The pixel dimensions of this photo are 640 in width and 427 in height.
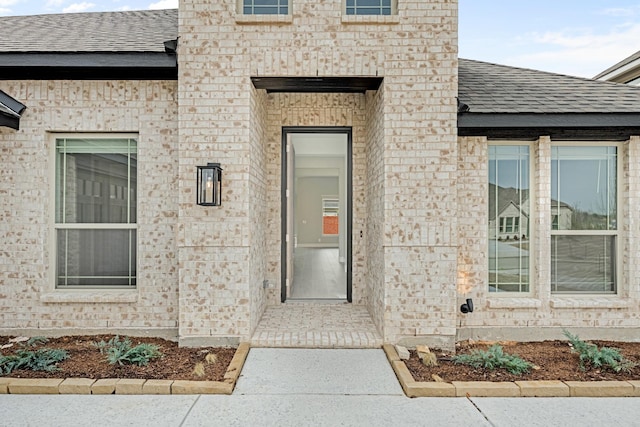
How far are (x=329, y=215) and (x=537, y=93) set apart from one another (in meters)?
12.1

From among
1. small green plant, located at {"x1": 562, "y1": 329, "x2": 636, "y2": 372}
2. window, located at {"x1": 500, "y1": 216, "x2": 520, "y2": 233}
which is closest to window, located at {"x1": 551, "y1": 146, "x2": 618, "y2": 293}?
window, located at {"x1": 500, "y1": 216, "x2": 520, "y2": 233}

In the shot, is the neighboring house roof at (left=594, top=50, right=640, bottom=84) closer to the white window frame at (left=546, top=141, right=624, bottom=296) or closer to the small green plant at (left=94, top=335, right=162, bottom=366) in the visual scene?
the white window frame at (left=546, top=141, right=624, bottom=296)

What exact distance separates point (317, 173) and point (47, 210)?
1191 cm

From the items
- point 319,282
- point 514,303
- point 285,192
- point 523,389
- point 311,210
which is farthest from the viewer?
point 311,210

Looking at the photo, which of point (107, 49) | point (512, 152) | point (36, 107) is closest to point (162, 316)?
point (36, 107)

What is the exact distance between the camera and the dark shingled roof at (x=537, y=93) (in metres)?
4.25

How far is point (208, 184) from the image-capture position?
3.80m

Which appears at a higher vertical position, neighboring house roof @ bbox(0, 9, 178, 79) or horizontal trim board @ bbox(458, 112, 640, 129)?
neighboring house roof @ bbox(0, 9, 178, 79)

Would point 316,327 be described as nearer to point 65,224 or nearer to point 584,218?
point 65,224

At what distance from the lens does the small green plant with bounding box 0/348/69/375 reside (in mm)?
3375

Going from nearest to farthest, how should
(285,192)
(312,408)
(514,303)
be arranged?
(312,408) < (514,303) < (285,192)

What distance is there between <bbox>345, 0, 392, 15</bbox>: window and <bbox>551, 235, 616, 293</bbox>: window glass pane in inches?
130

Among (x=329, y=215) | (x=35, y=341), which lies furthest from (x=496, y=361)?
(x=329, y=215)

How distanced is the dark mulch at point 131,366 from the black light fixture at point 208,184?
154 centimetres
